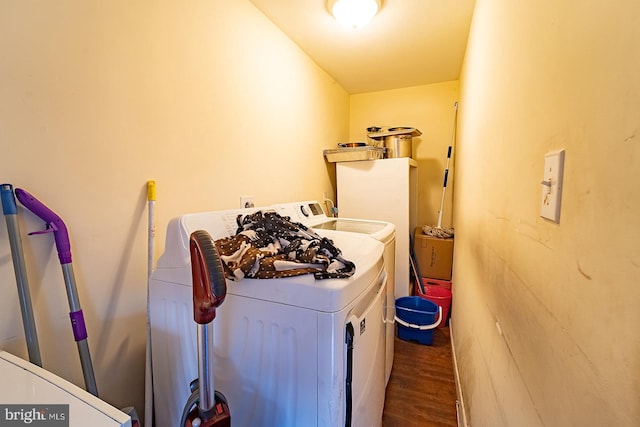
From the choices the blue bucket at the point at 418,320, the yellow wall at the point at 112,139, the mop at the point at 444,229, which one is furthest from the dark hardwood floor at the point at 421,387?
the yellow wall at the point at 112,139

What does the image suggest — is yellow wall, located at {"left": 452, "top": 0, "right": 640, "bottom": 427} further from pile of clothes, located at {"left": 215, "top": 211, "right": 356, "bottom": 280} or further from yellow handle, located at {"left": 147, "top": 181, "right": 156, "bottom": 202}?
yellow handle, located at {"left": 147, "top": 181, "right": 156, "bottom": 202}

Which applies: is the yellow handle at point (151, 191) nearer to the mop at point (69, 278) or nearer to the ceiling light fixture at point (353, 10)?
the mop at point (69, 278)

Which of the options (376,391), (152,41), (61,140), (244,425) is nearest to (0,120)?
(61,140)

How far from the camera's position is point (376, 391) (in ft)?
3.85

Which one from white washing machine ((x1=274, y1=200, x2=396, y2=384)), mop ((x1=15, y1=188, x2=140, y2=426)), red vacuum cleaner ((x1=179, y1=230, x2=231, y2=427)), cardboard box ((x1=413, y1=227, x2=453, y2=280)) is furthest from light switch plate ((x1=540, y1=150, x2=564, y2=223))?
cardboard box ((x1=413, y1=227, x2=453, y2=280))

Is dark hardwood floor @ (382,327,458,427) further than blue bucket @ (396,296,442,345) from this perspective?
No

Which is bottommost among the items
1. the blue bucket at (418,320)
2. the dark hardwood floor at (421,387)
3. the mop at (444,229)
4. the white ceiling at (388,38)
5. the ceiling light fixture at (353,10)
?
the dark hardwood floor at (421,387)

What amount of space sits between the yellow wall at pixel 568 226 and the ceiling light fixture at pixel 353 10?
0.84 m

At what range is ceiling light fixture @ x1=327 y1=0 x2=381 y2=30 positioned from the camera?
159cm

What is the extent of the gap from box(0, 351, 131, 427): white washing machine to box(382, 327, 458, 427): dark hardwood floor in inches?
58.8

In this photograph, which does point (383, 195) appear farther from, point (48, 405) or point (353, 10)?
point (48, 405)

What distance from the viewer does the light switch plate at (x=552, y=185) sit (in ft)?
1.73

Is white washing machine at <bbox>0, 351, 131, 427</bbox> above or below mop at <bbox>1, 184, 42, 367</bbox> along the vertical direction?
below

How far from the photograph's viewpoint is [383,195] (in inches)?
106
